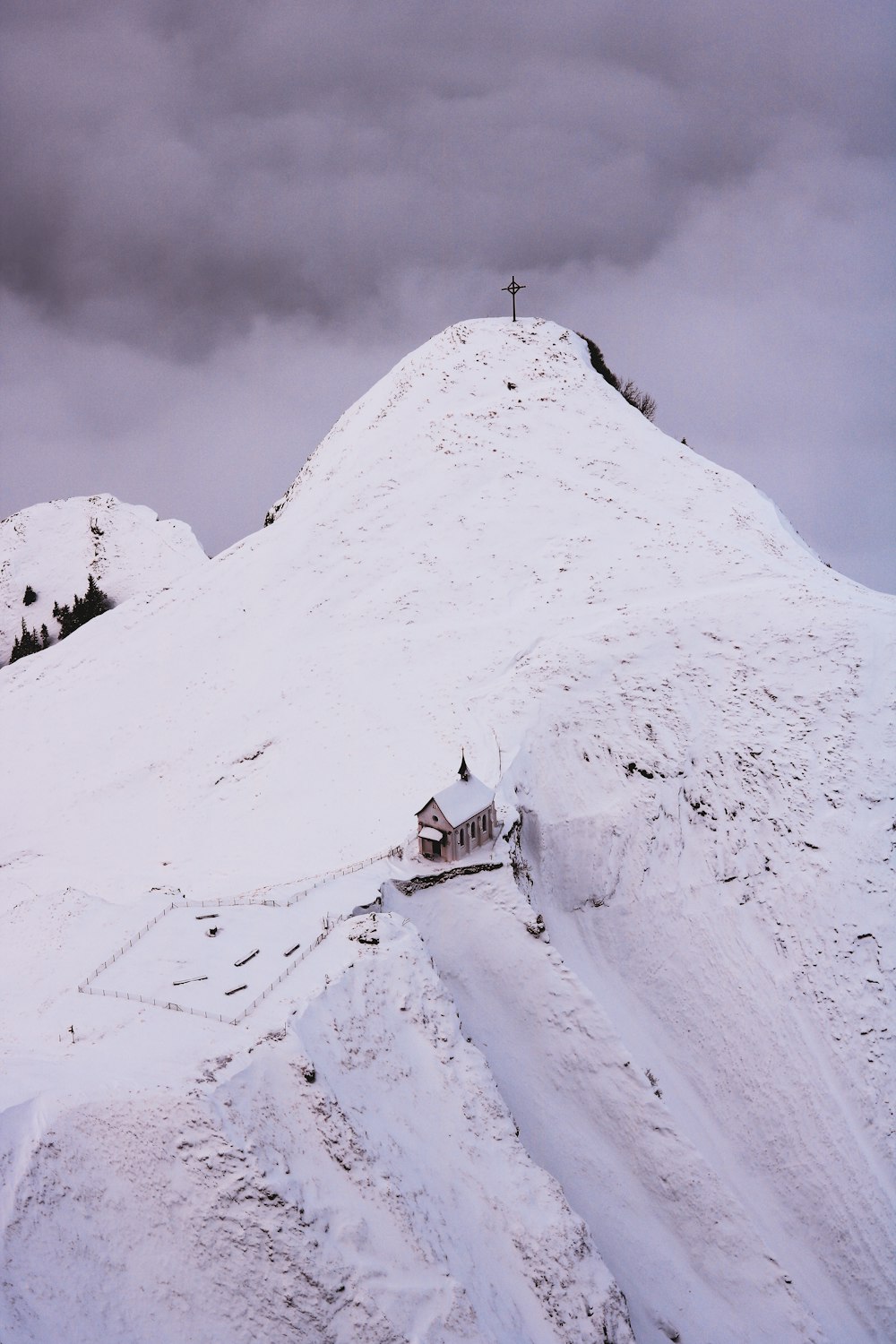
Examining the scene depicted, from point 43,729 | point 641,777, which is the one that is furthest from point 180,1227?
point 43,729

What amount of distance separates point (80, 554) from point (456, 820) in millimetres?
91780

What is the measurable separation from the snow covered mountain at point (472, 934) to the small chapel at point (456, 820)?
1108 mm

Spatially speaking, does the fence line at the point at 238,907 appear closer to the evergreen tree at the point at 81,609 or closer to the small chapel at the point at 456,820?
the small chapel at the point at 456,820

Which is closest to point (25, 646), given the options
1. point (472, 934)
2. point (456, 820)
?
point (456, 820)

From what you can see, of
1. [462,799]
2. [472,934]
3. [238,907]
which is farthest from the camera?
[462,799]

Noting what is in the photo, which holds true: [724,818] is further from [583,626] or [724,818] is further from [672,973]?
[583,626]

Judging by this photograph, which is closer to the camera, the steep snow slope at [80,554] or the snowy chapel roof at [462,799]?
the snowy chapel roof at [462,799]

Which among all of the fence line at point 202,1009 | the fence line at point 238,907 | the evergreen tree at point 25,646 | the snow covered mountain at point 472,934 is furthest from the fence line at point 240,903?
the evergreen tree at point 25,646

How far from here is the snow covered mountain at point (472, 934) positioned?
20.2m

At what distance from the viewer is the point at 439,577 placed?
181 ft

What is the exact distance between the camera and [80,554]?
105000 mm

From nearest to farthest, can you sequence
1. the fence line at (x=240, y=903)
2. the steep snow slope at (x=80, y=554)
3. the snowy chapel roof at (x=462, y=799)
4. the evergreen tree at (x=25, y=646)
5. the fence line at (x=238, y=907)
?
the fence line at (x=238, y=907)
the fence line at (x=240, y=903)
the snowy chapel roof at (x=462, y=799)
the evergreen tree at (x=25, y=646)
the steep snow slope at (x=80, y=554)

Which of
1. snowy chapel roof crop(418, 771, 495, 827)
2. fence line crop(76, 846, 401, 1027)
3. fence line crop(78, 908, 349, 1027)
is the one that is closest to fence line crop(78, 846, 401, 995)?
fence line crop(76, 846, 401, 1027)

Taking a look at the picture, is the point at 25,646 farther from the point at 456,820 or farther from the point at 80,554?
the point at 456,820
